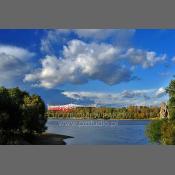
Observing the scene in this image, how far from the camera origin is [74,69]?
1695 cm

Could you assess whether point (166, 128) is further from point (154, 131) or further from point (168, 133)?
point (154, 131)

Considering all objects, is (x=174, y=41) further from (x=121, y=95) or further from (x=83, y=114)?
(x=83, y=114)

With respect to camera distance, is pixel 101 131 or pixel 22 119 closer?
pixel 101 131

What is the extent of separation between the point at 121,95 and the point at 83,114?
146 centimetres

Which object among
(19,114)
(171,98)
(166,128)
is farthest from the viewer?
(166,128)

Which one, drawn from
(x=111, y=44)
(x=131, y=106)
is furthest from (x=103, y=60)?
(x=131, y=106)

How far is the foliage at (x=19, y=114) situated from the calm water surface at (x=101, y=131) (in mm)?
465

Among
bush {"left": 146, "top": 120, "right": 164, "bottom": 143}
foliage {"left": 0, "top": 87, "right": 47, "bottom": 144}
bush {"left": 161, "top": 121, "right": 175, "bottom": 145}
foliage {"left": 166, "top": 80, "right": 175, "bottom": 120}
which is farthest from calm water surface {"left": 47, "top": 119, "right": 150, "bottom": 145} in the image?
foliage {"left": 166, "top": 80, "right": 175, "bottom": 120}

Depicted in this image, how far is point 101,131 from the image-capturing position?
55.9ft

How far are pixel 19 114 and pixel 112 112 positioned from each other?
3155 millimetres

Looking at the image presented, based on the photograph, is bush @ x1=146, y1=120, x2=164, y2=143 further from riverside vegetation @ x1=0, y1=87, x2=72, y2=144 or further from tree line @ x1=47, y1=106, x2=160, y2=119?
riverside vegetation @ x1=0, y1=87, x2=72, y2=144

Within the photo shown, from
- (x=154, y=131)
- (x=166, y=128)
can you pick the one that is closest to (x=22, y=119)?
(x=154, y=131)

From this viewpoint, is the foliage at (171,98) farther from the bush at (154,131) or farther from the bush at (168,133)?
the bush at (154,131)

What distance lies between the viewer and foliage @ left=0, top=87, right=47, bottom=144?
1678cm
